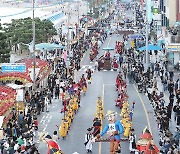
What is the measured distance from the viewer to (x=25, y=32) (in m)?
66.7

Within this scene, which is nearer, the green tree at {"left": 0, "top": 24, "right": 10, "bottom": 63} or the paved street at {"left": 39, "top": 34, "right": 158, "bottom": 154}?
the paved street at {"left": 39, "top": 34, "right": 158, "bottom": 154}

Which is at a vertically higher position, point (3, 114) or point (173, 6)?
point (173, 6)

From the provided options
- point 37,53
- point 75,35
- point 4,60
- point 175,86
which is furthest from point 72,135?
point 75,35

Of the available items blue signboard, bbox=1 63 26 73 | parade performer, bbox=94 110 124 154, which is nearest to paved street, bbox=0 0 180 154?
blue signboard, bbox=1 63 26 73

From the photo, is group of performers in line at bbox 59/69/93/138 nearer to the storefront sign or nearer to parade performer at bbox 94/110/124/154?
parade performer at bbox 94/110/124/154

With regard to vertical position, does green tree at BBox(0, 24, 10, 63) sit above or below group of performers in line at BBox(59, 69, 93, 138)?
above

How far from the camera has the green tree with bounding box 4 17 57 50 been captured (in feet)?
217

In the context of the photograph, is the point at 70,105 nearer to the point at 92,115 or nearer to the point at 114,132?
the point at 92,115

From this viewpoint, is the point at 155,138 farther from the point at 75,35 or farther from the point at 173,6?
the point at 75,35

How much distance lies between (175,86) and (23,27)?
33.3 m

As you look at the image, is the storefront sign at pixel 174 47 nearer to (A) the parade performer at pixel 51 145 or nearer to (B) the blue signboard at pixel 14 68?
(B) the blue signboard at pixel 14 68

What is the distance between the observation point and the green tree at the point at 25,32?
66.2 m

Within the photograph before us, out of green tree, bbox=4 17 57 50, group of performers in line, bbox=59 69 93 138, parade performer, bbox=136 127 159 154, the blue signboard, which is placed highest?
green tree, bbox=4 17 57 50

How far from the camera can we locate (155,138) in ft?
88.3
